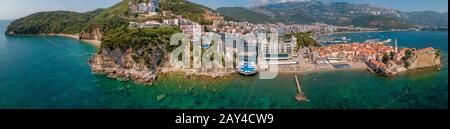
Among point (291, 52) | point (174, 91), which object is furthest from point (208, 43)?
point (174, 91)

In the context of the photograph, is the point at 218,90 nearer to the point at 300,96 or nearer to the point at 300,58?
the point at 300,96

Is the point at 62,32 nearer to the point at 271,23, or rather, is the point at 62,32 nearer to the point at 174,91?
the point at 271,23

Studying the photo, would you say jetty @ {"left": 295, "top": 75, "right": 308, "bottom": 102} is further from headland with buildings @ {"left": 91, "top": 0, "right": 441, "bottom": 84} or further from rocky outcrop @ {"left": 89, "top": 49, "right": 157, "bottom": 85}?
rocky outcrop @ {"left": 89, "top": 49, "right": 157, "bottom": 85}

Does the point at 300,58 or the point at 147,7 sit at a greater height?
the point at 147,7

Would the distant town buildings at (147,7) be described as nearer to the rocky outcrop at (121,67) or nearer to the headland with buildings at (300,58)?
the headland with buildings at (300,58)

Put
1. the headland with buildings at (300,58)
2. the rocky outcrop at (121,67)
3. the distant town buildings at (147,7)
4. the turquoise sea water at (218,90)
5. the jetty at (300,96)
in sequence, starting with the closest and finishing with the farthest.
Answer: the turquoise sea water at (218,90), the jetty at (300,96), the rocky outcrop at (121,67), the headland with buildings at (300,58), the distant town buildings at (147,7)

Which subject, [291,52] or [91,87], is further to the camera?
[291,52]

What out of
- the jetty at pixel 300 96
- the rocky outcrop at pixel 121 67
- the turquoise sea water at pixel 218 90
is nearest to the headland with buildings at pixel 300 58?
the rocky outcrop at pixel 121 67

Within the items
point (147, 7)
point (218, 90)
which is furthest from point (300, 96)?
point (147, 7)
